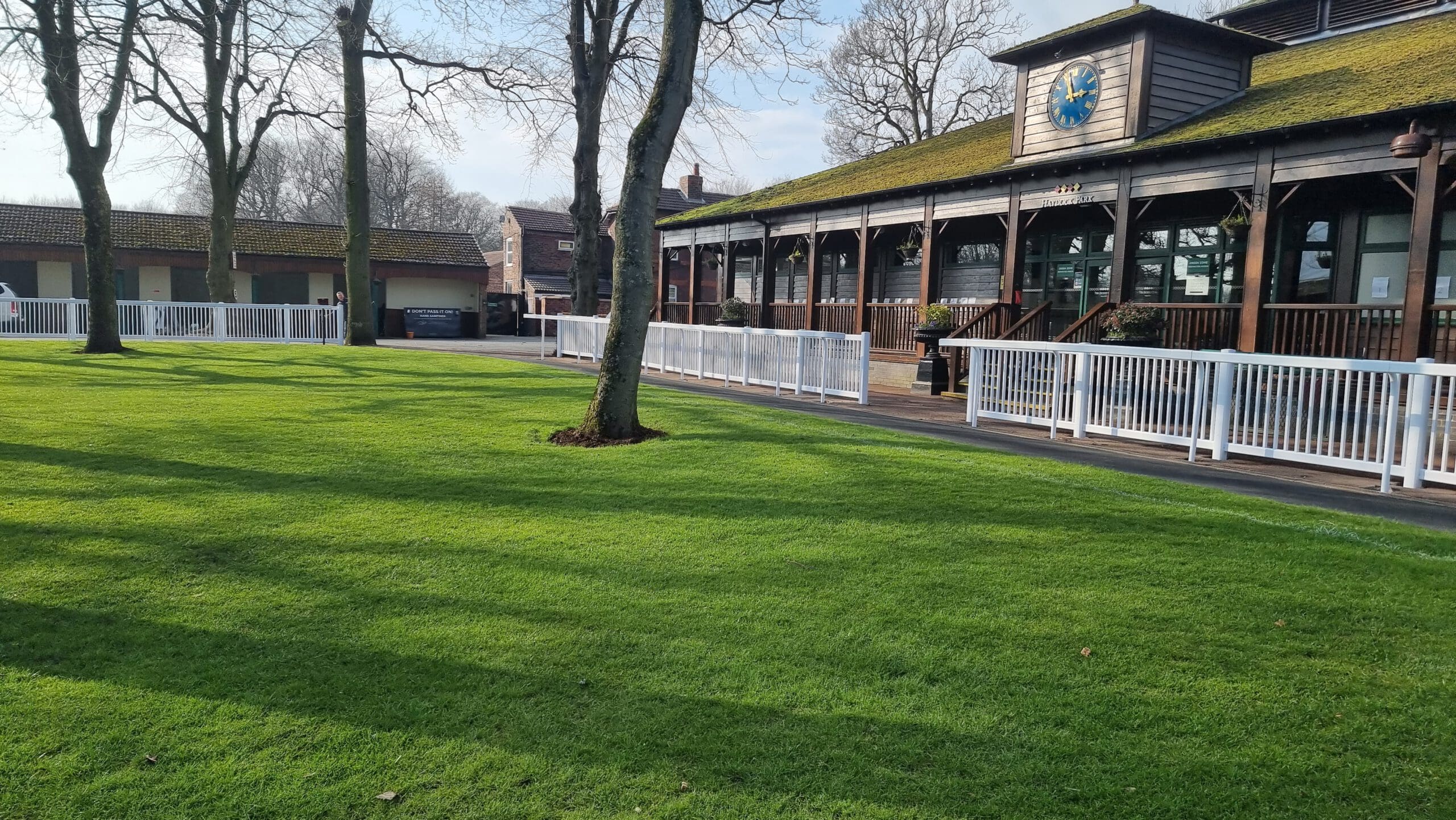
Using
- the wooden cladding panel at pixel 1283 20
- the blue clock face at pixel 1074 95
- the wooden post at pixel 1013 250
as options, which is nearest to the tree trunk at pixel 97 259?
the wooden post at pixel 1013 250

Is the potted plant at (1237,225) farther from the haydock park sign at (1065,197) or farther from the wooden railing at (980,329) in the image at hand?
the wooden railing at (980,329)

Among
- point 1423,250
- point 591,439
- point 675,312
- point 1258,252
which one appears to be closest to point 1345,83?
point 1258,252

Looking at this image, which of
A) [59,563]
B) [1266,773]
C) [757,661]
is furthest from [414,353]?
[1266,773]

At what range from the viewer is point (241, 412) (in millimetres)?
9570

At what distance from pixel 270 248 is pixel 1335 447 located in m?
37.6

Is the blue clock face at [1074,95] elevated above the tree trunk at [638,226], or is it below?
above

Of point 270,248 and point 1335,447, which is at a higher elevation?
point 270,248

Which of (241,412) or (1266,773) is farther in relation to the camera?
(241,412)

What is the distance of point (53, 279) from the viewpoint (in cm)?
3447

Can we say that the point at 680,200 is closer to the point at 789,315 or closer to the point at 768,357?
the point at 789,315

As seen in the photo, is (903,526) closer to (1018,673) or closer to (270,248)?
(1018,673)

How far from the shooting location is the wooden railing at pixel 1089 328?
46.2 ft

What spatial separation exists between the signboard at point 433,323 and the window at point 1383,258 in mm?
33073

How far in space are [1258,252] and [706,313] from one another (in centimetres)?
1657
